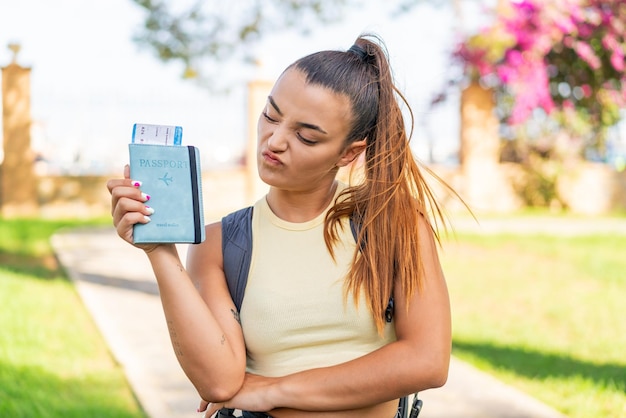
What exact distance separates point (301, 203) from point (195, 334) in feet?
1.36

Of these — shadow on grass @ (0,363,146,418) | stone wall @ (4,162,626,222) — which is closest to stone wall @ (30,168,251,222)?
stone wall @ (4,162,626,222)

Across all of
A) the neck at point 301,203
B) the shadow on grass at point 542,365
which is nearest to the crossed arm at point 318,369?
the neck at point 301,203

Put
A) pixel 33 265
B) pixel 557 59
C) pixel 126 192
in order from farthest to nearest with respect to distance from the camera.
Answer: pixel 557 59 → pixel 33 265 → pixel 126 192

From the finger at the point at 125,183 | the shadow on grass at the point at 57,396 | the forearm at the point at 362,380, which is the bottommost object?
→ the shadow on grass at the point at 57,396

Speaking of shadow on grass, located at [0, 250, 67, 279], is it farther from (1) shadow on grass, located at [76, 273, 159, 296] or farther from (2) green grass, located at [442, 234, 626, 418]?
(2) green grass, located at [442, 234, 626, 418]

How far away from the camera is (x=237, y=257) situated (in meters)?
2.03

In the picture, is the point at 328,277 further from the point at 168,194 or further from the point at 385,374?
the point at 168,194

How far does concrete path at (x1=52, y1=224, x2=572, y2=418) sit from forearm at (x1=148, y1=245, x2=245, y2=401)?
2.68 m

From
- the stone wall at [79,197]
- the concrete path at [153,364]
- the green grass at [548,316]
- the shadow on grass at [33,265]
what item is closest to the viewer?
the concrete path at [153,364]

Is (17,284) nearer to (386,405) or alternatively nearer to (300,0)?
(386,405)

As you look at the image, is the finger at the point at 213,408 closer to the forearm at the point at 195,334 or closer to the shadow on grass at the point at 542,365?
the forearm at the point at 195,334

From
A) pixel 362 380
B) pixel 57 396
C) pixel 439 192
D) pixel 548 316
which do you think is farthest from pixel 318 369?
pixel 439 192

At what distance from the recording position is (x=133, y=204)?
1723 mm

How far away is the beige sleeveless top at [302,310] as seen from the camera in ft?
6.47
